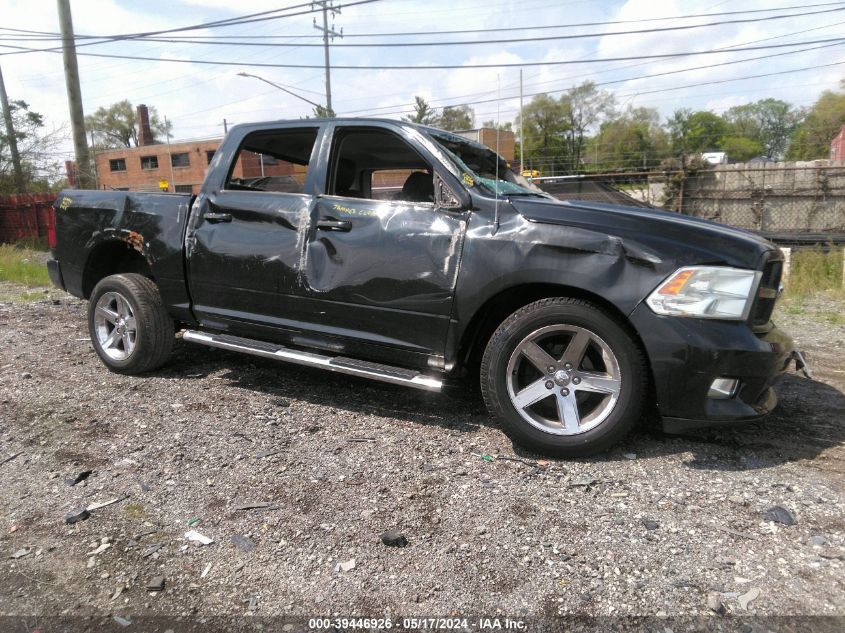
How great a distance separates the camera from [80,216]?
188 inches

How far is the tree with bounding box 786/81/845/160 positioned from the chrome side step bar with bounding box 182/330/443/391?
204ft

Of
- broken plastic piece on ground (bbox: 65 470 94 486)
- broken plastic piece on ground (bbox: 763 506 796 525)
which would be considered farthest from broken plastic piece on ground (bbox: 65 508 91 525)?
broken plastic piece on ground (bbox: 763 506 796 525)

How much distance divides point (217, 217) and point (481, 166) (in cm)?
187

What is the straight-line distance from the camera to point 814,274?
8531 millimetres

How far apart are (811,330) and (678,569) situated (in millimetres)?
4852

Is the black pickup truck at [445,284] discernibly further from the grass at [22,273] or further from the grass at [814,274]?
the grass at [22,273]

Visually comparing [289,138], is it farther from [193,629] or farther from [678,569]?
[678,569]

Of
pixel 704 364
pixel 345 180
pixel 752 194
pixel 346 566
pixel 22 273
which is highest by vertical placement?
pixel 345 180

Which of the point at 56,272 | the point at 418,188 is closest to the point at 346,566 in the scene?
the point at 418,188

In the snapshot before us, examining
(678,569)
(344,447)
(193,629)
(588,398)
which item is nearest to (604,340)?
(588,398)

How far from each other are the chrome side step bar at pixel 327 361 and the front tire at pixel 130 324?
1.04ft

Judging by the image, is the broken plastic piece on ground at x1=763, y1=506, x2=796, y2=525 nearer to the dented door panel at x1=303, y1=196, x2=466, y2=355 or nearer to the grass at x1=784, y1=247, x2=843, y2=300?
the dented door panel at x1=303, y1=196, x2=466, y2=355

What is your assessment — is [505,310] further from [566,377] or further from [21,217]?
[21,217]

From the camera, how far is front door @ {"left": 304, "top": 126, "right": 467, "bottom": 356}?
3381mm
